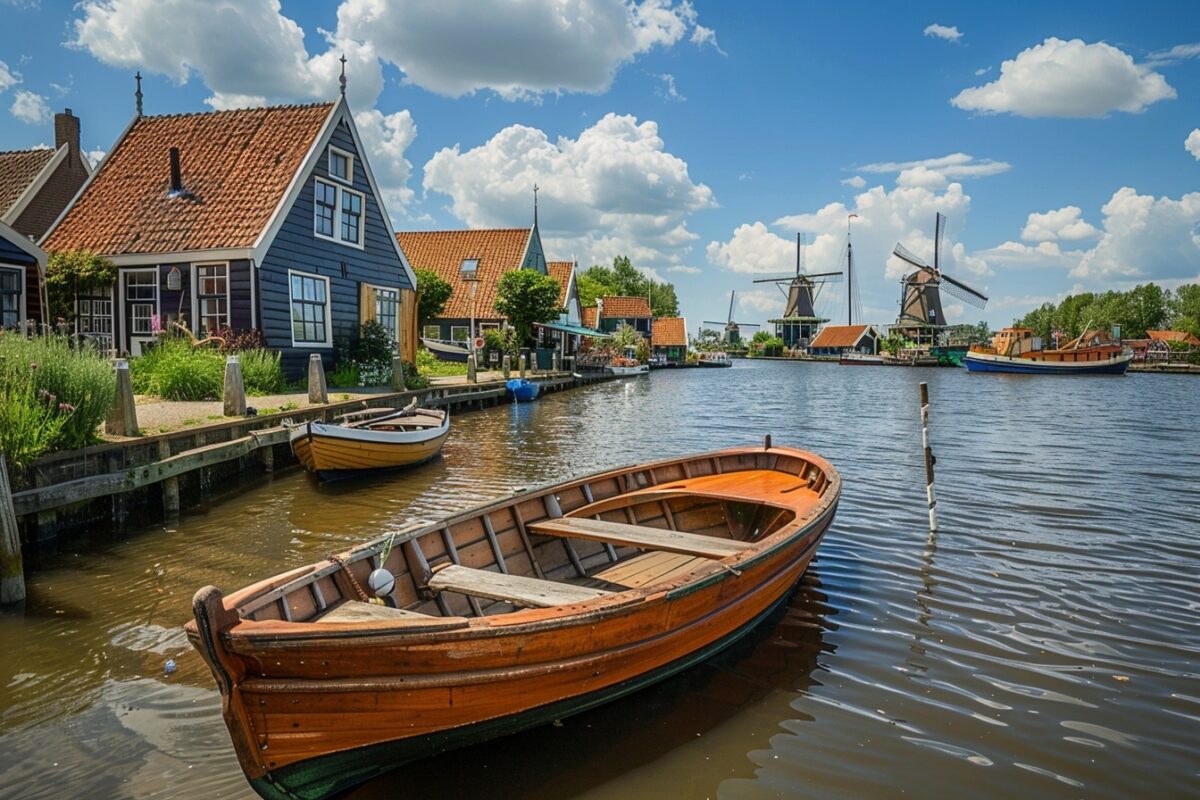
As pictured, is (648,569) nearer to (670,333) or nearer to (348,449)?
(348,449)

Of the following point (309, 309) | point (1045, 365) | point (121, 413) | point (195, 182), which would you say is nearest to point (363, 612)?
point (121, 413)

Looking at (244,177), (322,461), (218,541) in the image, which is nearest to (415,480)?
(322,461)

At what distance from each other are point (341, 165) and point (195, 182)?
3.42 metres

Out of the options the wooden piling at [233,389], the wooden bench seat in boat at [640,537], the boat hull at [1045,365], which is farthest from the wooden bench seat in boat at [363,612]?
the boat hull at [1045,365]

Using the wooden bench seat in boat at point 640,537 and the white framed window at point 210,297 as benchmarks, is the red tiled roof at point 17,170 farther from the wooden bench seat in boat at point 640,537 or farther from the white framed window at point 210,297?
the wooden bench seat in boat at point 640,537

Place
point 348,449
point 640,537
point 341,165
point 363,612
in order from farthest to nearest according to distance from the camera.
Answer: point 341,165 → point 348,449 → point 640,537 → point 363,612

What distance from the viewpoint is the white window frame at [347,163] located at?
18.9 meters

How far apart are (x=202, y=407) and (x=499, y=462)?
5407 mm

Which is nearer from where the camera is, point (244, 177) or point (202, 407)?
point (202, 407)

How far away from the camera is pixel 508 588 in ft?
16.1

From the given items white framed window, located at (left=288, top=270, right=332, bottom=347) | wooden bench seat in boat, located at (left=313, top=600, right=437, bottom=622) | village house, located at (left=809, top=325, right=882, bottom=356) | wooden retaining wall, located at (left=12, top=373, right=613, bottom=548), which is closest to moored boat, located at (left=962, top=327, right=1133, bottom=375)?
village house, located at (left=809, top=325, right=882, bottom=356)

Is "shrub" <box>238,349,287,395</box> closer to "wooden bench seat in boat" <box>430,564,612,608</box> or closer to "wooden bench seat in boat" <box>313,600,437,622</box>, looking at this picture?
"wooden bench seat in boat" <box>430,564,612,608</box>

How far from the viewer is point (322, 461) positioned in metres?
11.9

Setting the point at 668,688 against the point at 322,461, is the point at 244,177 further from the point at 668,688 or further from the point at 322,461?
the point at 668,688
